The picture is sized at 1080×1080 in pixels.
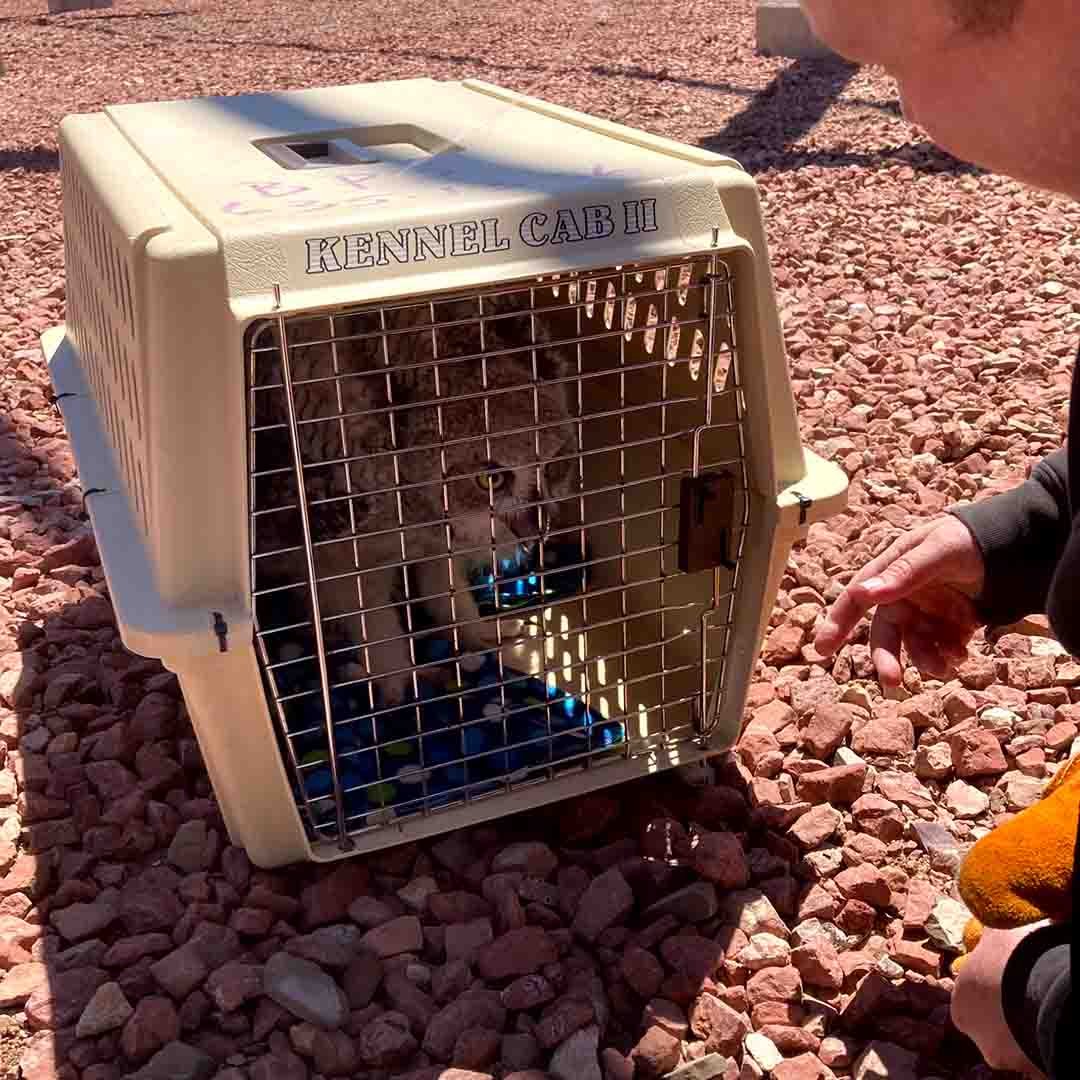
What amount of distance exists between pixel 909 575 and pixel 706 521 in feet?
1.02

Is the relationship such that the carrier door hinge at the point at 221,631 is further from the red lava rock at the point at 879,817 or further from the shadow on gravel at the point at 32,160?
the shadow on gravel at the point at 32,160

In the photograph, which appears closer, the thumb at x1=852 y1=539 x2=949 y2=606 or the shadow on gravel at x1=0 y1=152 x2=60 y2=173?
the thumb at x1=852 y1=539 x2=949 y2=606

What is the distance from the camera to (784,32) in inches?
284

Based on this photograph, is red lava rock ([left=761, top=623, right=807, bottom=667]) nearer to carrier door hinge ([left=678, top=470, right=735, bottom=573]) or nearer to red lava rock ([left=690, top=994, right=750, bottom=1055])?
carrier door hinge ([left=678, top=470, right=735, bottom=573])

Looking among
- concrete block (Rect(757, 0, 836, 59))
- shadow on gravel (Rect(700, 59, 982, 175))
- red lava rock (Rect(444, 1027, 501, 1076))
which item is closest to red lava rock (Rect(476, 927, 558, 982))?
red lava rock (Rect(444, 1027, 501, 1076))

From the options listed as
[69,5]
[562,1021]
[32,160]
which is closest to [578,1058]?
[562,1021]

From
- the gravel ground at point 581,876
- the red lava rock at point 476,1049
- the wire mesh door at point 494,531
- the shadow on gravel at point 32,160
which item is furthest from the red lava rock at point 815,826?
the shadow on gravel at point 32,160

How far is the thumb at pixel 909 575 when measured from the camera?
5.24 feet

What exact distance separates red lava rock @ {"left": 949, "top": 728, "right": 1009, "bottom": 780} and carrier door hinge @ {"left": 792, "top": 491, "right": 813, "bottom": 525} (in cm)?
48

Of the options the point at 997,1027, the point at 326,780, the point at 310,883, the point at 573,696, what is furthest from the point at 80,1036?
the point at 997,1027

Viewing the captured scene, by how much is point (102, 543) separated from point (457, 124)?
0.87 meters

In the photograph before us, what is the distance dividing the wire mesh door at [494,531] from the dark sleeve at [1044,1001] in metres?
0.73

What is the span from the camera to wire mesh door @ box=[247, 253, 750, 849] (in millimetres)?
1793

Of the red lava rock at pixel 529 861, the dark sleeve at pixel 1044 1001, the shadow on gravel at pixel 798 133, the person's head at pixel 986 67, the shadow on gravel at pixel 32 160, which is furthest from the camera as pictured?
the shadow on gravel at pixel 32 160
